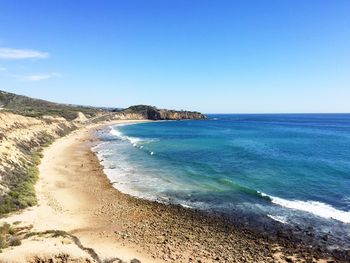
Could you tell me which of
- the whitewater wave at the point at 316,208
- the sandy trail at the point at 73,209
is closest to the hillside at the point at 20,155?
the sandy trail at the point at 73,209

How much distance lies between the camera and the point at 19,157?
4312cm

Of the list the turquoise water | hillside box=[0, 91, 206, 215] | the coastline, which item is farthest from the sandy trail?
the turquoise water

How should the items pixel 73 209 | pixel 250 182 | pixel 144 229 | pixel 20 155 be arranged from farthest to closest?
1. pixel 20 155
2. pixel 250 182
3. pixel 73 209
4. pixel 144 229

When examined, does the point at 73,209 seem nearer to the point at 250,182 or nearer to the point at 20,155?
the point at 20,155

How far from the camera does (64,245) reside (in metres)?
17.7

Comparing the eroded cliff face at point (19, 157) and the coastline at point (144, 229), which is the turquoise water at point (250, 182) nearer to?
the coastline at point (144, 229)

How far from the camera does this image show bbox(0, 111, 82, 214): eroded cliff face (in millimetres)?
29109

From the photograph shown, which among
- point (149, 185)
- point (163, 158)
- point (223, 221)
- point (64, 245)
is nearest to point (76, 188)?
point (149, 185)

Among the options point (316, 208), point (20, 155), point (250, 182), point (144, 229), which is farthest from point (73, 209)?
point (316, 208)

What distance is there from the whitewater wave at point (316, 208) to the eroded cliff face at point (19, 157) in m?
22.9

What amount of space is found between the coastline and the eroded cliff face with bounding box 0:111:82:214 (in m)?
1.46

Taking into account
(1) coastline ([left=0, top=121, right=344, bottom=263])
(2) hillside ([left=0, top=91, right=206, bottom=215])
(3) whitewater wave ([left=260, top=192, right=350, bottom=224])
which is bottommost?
(1) coastline ([left=0, top=121, right=344, bottom=263])

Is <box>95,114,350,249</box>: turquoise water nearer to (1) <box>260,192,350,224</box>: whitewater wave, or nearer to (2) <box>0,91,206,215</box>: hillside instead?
(1) <box>260,192,350,224</box>: whitewater wave

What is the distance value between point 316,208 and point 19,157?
115ft
